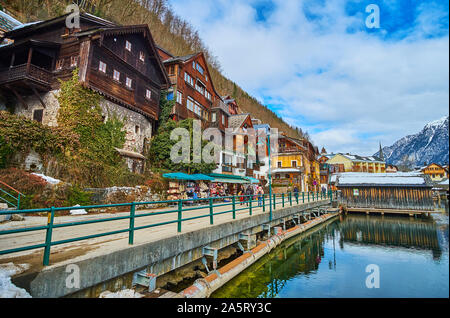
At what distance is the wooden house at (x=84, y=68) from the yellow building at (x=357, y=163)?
7522 cm

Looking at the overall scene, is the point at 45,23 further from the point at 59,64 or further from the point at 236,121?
the point at 236,121

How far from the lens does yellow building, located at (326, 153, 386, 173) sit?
258 ft

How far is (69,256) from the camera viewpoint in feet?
14.8

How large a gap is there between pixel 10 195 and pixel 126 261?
31.4 ft

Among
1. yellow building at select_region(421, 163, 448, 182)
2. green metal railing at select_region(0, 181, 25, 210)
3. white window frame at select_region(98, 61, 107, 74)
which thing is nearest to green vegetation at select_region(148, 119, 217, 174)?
white window frame at select_region(98, 61, 107, 74)

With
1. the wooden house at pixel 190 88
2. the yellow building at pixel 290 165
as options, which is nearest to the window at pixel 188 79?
the wooden house at pixel 190 88

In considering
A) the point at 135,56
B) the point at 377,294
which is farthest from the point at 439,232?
the point at 135,56

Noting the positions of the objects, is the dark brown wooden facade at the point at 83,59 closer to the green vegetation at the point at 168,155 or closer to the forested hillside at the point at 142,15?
the green vegetation at the point at 168,155

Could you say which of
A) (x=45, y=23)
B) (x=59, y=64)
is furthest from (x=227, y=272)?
(x=45, y=23)

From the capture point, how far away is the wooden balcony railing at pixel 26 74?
16969 millimetres

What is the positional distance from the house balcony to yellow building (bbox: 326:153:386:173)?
8244 centimetres

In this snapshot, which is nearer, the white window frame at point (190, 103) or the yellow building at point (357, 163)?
the white window frame at point (190, 103)

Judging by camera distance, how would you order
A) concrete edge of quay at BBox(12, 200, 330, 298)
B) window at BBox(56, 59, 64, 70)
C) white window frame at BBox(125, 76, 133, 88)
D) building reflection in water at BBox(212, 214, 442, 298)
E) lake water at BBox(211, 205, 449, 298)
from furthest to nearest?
1. white window frame at BBox(125, 76, 133, 88)
2. window at BBox(56, 59, 64, 70)
3. building reflection in water at BBox(212, 214, 442, 298)
4. lake water at BBox(211, 205, 449, 298)
5. concrete edge of quay at BBox(12, 200, 330, 298)

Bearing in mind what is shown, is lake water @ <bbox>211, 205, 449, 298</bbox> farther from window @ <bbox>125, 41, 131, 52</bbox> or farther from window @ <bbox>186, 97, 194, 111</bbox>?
window @ <bbox>125, 41, 131, 52</bbox>
